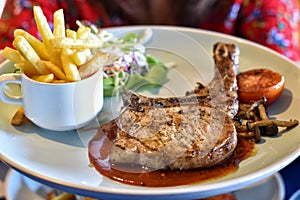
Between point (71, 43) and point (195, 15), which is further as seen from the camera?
point (195, 15)

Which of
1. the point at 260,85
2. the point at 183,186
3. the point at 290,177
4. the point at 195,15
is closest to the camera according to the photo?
the point at 183,186

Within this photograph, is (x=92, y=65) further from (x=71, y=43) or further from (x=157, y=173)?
(x=157, y=173)

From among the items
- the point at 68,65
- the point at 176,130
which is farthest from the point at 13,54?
the point at 176,130

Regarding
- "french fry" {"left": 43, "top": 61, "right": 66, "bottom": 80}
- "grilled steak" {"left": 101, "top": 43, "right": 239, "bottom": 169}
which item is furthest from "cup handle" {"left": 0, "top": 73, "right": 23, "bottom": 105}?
"grilled steak" {"left": 101, "top": 43, "right": 239, "bottom": 169}

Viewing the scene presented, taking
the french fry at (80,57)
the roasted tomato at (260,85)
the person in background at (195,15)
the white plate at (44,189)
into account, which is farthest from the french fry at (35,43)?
the person in background at (195,15)

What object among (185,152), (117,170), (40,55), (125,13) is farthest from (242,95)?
(125,13)

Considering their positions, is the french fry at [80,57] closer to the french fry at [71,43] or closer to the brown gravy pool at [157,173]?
the french fry at [71,43]
